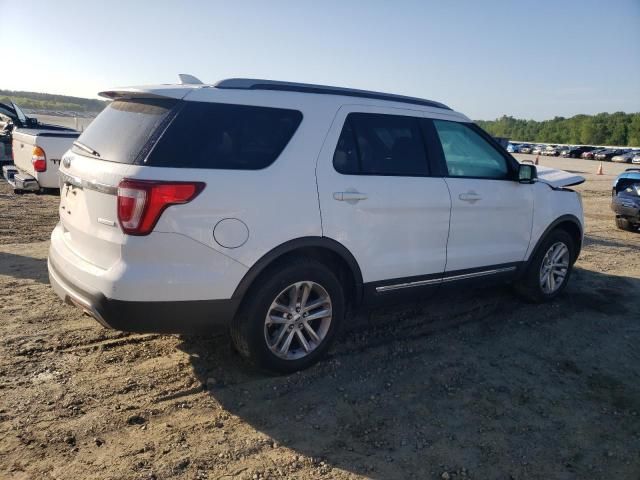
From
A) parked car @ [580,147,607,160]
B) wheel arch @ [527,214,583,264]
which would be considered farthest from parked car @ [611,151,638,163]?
wheel arch @ [527,214,583,264]

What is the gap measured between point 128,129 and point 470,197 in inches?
109

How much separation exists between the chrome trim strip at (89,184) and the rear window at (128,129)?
18 centimetres

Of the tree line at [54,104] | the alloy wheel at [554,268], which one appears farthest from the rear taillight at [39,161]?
the tree line at [54,104]

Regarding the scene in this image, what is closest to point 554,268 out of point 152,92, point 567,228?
point 567,228

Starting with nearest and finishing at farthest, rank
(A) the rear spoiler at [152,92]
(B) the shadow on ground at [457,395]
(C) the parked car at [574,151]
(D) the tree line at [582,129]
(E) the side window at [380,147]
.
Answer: (B) the shadow on ground at [457,395]
(A) the rear spoiler at [152,92]
(E) the side window at [380,147]
(C) the parked car at [574,151]
(D) the tree line at [582,129]

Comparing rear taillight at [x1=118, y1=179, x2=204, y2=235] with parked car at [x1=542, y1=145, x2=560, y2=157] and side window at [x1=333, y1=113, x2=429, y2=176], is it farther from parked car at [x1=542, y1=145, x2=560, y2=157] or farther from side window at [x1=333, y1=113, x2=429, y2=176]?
parked car at [x1=542, y1=145, x2=560, y2=157]

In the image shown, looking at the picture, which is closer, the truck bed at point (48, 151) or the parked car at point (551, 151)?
the truck bed at point (48, 151)

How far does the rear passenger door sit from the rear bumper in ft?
3.01

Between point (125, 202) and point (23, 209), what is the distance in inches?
312

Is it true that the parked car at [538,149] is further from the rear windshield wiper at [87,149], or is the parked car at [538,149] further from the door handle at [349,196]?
the rear windshield wiper at [87,149]

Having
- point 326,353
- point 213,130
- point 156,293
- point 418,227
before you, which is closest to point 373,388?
point 326,353

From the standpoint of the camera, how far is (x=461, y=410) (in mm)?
3414

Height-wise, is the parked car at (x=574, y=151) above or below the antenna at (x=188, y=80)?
below

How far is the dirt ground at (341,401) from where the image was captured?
9.30 ft
